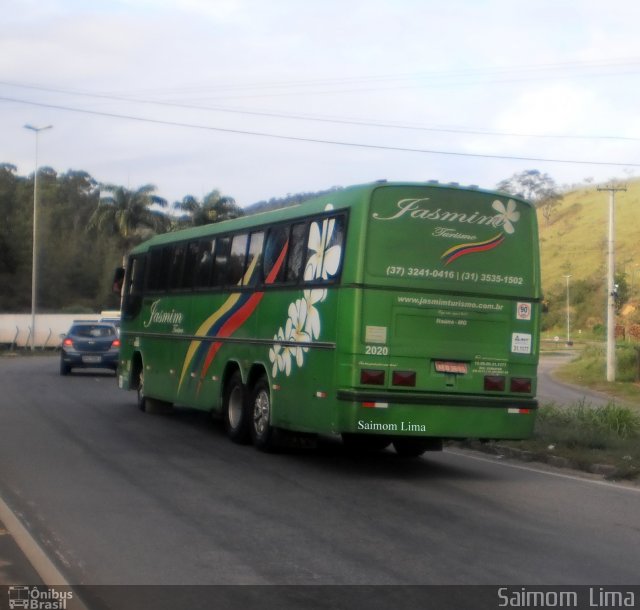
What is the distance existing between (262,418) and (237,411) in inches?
45.8

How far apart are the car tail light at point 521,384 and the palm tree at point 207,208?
4935 centimetres

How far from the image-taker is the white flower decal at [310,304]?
13.0 meters

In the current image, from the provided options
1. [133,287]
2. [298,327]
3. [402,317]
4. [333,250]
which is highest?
[333,250]

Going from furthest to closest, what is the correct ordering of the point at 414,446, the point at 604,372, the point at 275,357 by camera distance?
the point at 604,372
the point at 414,446
the point at 275,357

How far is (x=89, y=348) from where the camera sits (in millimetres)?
31734

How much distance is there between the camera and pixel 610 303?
142ft

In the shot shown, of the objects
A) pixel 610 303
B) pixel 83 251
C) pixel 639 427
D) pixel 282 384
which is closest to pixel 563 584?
pixel 282 384

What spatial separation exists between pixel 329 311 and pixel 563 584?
5810 millimetres

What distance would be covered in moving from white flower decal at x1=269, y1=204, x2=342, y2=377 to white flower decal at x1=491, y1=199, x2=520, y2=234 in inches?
77.7

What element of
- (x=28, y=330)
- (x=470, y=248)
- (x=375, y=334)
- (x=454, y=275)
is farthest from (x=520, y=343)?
(x=28, y=330)

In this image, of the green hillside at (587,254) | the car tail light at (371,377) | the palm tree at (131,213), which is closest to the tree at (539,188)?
the green hillside at (587,254)

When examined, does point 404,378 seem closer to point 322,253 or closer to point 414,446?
point 322,253
